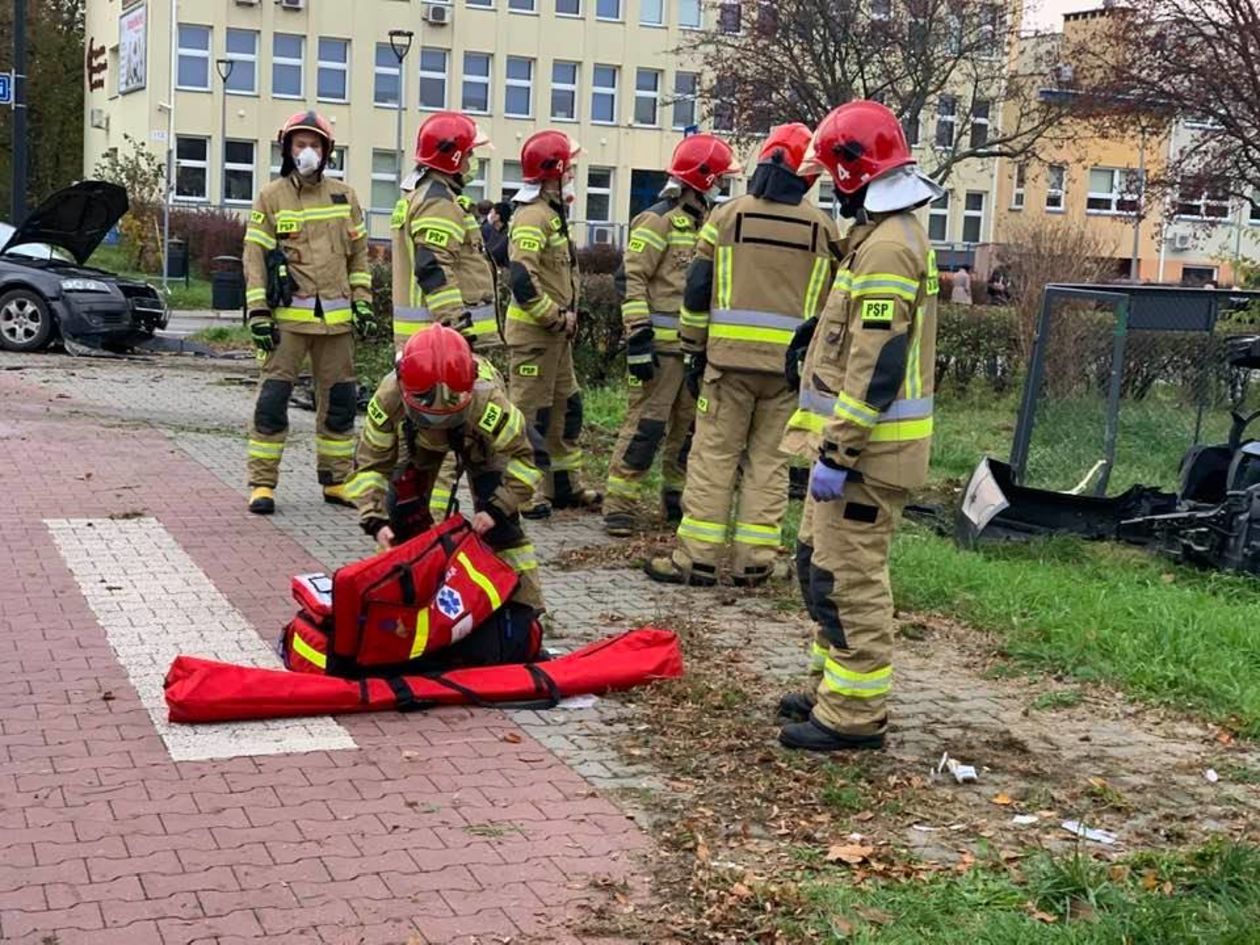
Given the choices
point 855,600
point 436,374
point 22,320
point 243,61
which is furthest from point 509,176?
point 855,600

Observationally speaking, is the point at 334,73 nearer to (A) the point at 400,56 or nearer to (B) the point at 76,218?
(A) the point at 400,56

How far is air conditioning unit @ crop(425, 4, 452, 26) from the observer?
4712 cm

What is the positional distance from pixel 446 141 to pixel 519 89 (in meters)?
41.6

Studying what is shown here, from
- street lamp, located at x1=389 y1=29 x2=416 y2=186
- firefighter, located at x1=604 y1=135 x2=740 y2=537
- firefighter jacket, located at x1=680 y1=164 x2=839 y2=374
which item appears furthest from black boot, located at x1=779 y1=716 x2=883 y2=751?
street lamp, located at x1=389 y1=29 x2=416 y2=186

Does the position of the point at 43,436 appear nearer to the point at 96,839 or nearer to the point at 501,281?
the point at 501,281

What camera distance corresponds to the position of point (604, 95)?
50.1 metres

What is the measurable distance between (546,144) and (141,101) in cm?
3986

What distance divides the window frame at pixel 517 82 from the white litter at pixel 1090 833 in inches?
1806

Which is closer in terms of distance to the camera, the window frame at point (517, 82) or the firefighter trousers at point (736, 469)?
the firefighter trousers at point (736, 469)

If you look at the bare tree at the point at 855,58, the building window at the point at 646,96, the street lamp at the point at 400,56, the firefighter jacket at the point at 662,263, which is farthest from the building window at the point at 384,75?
the firefighter jacket at the point at 662,263

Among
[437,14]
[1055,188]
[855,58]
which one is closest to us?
[855,58]

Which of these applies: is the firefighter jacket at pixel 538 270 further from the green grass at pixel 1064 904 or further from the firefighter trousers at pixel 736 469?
the green grass at pixel 1064 904

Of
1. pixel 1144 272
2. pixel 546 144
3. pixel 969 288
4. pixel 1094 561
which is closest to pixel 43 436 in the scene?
pixel 546 144

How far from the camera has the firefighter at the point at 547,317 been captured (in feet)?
30.3
